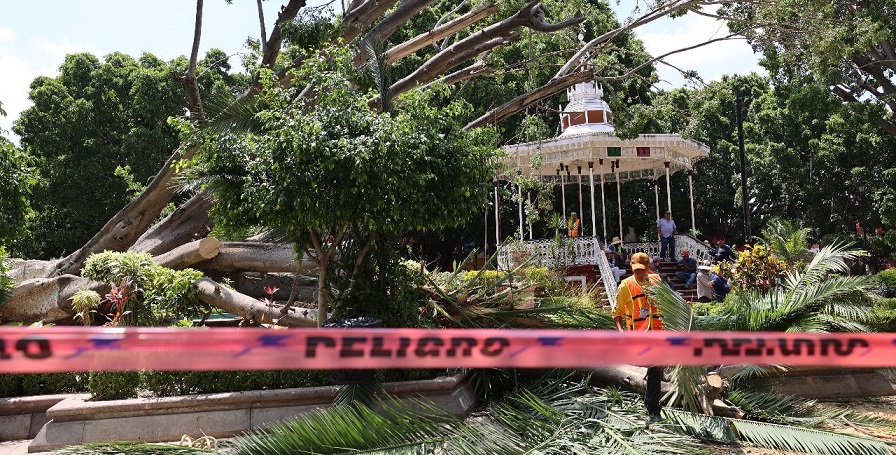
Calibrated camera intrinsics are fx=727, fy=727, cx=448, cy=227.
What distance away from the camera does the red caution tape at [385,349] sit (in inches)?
115

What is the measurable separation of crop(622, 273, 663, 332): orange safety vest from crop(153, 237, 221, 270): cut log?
759 cm

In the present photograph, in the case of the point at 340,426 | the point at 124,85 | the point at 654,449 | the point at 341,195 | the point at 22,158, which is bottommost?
the point at 654,449

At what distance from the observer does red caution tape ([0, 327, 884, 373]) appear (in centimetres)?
292

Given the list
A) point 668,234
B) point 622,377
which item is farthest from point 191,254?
point 668,234

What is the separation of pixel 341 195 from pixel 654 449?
3935mm

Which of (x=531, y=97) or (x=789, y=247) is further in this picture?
(x=531, y=97)

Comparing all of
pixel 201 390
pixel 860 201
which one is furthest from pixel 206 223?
pixel 860 201

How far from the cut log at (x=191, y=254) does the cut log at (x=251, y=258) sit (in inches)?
7.9

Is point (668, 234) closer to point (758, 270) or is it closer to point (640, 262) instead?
point (758, 270)

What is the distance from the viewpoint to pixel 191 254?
38.7 ft

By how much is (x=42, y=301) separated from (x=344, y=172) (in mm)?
7164

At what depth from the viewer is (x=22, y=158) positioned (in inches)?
417

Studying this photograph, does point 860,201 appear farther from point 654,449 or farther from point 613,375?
point 654,449

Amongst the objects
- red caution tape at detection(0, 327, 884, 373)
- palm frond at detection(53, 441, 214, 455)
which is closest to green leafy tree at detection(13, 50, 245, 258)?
palm frond at detection(53, 441, 214, 455)
